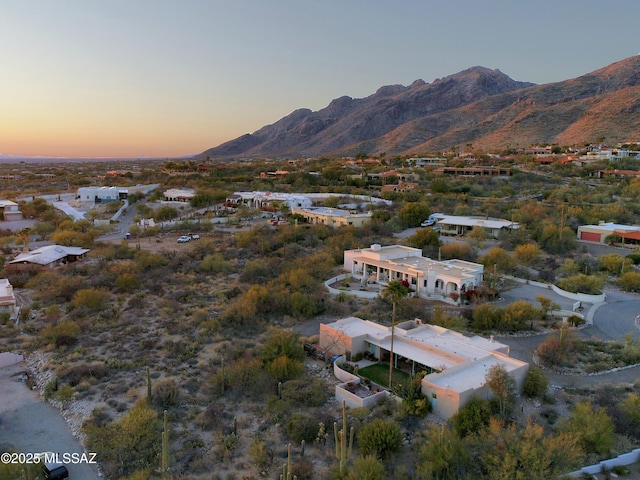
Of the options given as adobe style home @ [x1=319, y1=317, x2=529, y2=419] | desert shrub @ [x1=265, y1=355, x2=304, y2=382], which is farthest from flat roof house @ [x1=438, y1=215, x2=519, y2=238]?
desert shrub @ [x1=265, y1=355, x2=304, y2=382]

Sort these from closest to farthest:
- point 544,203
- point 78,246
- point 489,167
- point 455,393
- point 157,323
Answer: point 455,393
point 157,323
point 78,246
point 544,203
point 489,167

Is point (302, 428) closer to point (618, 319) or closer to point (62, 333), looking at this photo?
point (62, 333)

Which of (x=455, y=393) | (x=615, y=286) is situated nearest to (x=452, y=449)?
(x=455, y=393)

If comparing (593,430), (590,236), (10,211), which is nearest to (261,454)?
(593,430)

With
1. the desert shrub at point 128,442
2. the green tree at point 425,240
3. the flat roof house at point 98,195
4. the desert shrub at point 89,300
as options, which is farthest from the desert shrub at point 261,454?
the flat roof house at point 98,195

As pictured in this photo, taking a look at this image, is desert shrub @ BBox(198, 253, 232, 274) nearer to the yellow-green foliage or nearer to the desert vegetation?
the desert vegetation

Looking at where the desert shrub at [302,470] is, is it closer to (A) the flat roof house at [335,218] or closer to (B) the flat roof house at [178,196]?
(A) the flat roof house at [335,218]

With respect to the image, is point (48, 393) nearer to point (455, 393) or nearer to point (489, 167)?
point (455, 393)
